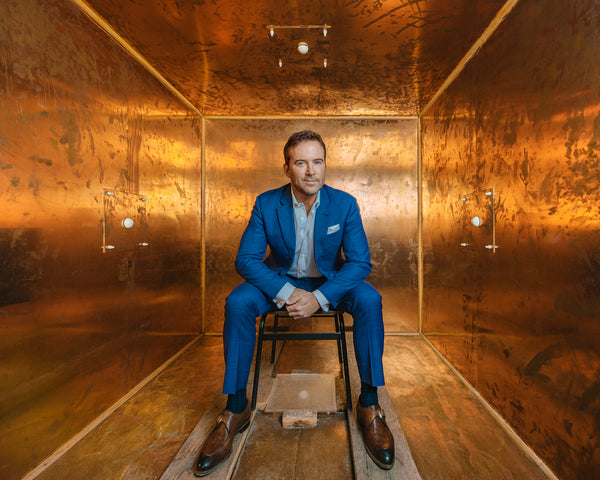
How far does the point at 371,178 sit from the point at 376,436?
7.46 feet

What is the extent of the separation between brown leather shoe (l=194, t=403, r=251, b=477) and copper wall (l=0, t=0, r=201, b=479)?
0.73 m

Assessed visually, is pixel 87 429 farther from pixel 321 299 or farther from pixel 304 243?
pixel 304 243

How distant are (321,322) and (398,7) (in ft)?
8.17

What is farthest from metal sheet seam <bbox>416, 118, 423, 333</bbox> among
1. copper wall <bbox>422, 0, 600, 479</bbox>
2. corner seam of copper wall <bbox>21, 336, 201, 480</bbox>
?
corner seam of copper wall <bbox>21, 336, 201, 480</bbox>

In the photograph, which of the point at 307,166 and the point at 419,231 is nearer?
the point at 307,166

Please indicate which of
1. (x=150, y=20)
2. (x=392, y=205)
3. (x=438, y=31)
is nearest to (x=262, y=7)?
(x=150, y=20)

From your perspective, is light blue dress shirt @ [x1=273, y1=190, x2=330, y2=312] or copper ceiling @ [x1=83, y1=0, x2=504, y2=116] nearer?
copper ceiling @ [x1=83, y1=0, x2=504, y2=116]

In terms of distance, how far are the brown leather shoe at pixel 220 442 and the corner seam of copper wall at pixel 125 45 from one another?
83.0 inches

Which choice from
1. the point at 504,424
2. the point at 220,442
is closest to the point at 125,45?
the point at 220,442

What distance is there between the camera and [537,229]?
1354 millimetres

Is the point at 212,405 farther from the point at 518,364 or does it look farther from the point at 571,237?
the point at 571,237

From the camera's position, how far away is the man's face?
65.2 inches

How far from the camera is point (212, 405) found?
1741mm

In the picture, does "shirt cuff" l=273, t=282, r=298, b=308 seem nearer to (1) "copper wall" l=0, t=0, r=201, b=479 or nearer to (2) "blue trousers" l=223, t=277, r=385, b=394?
(2) "blue trousers" l=223, t=277, r=385, b=394
